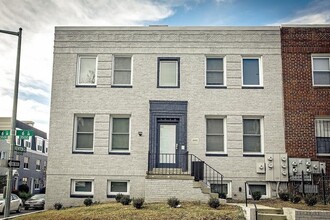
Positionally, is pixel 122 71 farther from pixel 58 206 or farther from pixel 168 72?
pixel 58 206

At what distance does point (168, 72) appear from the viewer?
753 inches

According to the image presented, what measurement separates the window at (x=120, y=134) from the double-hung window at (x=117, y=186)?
1.54 meters

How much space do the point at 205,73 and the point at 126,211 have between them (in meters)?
8.11

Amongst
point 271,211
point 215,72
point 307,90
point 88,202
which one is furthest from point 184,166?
point 307,90

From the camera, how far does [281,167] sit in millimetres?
17906

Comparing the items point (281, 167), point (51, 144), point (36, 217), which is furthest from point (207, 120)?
point (36, 217)

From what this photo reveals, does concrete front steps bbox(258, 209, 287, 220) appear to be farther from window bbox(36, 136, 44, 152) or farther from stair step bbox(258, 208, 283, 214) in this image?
window bbox(36, 136, 44, 152)

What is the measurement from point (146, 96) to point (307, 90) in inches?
302

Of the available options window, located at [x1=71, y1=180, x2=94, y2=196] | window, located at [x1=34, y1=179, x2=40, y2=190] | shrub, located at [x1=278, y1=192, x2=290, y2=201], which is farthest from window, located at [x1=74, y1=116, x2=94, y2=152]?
window, located at [x1=34, y1=179, x2=40, y2=190]

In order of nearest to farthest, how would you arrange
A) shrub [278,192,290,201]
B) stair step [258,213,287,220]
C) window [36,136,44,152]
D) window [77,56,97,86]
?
1. stair step [258,213,287,220]
2. shrub [278,192,290,201]
3. window [77,56,97,86]
4. window [36,136,44,152]

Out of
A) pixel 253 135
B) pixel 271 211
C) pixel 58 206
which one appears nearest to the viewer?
pixel 271 211

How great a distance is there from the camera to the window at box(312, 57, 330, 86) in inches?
742

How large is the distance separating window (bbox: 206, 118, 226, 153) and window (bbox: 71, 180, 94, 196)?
18.8 feet

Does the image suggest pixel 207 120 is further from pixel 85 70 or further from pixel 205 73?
pixel 85 70
